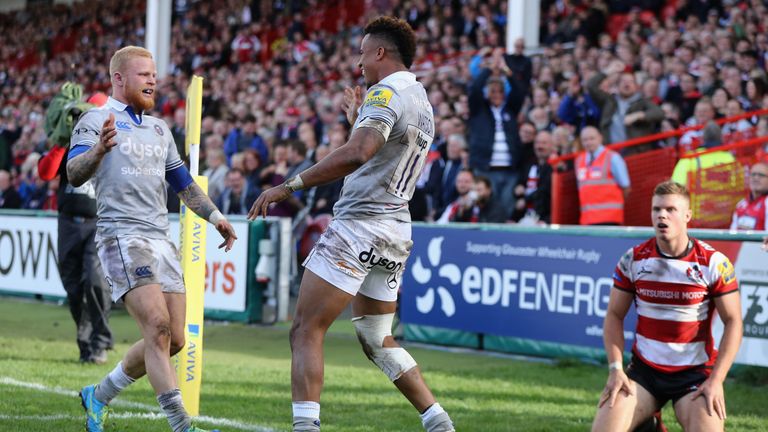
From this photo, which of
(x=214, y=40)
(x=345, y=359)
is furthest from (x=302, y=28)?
(x=345, y=359)

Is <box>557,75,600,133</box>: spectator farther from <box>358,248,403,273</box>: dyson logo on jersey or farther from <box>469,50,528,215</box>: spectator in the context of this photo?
<box>358,248,403,273</box>: dyson logo on jersey

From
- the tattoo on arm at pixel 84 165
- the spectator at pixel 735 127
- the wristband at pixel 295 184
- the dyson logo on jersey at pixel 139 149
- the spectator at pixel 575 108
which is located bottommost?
the wristband at pixel 295 184

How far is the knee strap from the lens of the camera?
5.86 m

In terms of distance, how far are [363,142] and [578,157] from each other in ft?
26.0

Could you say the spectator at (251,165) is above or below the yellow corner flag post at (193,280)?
above

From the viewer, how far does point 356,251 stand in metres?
5.60

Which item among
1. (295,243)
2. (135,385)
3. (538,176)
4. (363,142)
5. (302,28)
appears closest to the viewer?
(363,142)

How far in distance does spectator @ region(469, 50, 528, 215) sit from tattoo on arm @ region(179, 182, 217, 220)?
7995mm

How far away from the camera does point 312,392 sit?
545cm

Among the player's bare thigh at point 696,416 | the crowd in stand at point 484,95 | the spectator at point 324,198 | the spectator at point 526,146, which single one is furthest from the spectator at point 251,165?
the player's bare thigh at point 696,416

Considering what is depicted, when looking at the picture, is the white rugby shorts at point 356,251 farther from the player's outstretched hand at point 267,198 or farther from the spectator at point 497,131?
the spectator at point 497,131

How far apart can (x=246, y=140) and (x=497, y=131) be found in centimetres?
595

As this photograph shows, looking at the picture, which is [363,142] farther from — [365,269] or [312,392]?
[312,392]

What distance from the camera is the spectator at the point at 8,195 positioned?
811 inches
